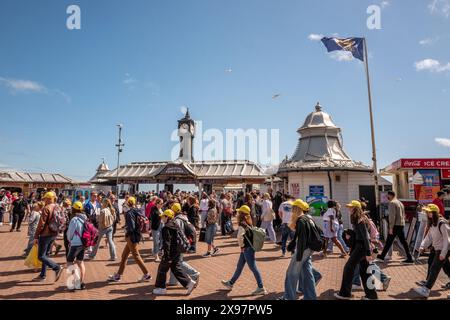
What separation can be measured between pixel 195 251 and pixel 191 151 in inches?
1600

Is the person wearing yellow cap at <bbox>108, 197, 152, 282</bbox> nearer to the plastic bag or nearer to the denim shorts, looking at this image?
the plastic bag

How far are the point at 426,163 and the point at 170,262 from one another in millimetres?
12301

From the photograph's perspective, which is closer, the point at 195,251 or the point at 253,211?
the point at 195,251

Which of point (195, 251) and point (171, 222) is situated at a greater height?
point (171, 222)

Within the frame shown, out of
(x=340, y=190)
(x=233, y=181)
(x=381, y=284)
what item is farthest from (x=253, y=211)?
(x=233, y=181)

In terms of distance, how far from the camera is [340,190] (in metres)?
16.0

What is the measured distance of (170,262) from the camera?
6.10 meters

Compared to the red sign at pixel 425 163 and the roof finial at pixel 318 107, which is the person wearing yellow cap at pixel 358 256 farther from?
the roof finial at pixel 318 107

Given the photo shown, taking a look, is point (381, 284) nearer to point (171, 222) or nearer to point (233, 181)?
point (171, 222)

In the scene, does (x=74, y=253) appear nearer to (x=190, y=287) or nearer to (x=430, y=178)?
(x=190, y=287)

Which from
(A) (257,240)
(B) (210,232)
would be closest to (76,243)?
(A) (257,240)

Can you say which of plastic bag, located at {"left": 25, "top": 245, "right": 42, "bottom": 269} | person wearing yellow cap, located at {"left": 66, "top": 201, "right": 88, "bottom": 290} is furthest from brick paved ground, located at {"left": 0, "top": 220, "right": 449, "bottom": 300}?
person wearing yellow cap, located at {"left": 66, "top": 201, "right": 88, "bottom": 290}

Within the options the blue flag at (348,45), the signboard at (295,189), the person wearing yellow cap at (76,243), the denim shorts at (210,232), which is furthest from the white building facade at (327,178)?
the person wearing yellow cap at (76,243)

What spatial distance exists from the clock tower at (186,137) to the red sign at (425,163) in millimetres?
38394
